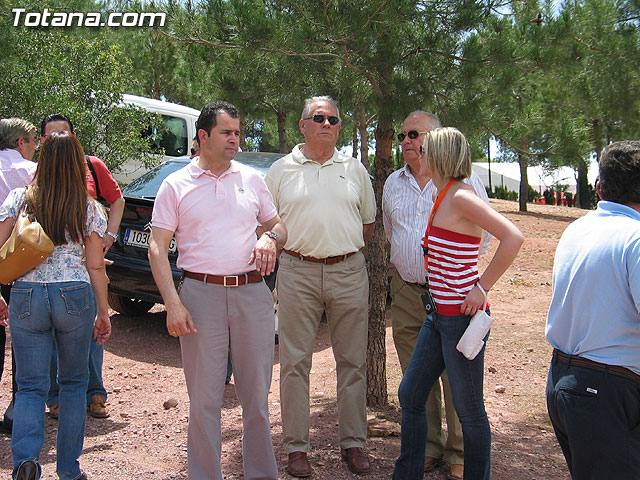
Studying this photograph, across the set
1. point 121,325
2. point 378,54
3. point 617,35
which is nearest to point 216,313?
point 378,54

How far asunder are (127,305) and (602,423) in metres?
5.59

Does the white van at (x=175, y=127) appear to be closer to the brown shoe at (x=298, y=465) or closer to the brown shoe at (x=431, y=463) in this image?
the brown shoe at (x=298, y=465)

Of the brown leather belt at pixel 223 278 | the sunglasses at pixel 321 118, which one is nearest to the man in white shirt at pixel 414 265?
the sunglasses at pixel 321 118

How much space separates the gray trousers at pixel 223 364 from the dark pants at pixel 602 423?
1482 mm

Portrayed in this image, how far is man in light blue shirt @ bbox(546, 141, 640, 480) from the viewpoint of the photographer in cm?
242

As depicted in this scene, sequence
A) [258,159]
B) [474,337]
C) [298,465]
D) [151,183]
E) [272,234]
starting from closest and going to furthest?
1. [474,337]
2. [272,234]
3. [298,465]
4. [151,183]
5. [258,159]

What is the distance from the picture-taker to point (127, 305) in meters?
7.14

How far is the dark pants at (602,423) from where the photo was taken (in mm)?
2412

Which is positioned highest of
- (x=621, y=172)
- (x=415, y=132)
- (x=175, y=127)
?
(x=175, y=127)

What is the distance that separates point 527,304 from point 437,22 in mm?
4514

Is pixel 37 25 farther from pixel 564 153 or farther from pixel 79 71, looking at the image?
pixel 564 153

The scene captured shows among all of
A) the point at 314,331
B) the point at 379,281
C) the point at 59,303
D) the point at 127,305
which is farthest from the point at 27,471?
the point at 127,305

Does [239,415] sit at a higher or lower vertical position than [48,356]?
lower

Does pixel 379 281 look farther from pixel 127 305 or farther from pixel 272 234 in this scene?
pixel 127 305
